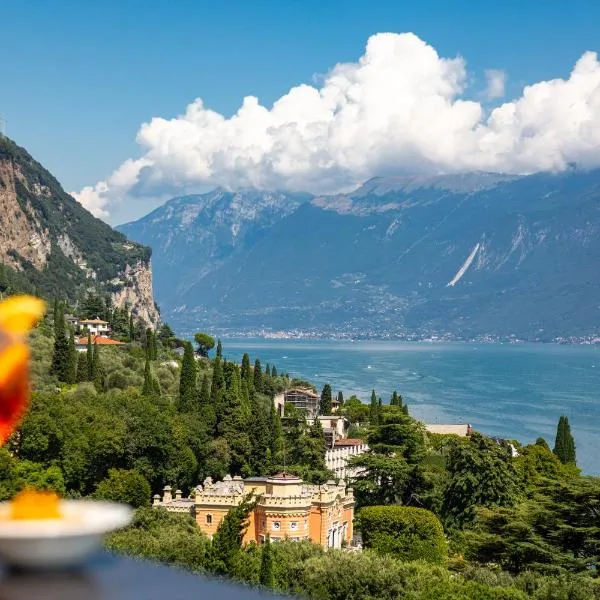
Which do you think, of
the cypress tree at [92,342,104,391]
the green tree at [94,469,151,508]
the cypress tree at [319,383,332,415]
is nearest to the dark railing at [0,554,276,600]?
the green tree at [94,469,151,508]

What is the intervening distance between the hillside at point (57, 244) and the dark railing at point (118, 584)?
109m

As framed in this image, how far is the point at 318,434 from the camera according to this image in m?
46.6

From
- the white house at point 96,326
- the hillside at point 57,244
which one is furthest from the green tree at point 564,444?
the hillside at point 57,244

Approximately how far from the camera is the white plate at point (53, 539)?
283 centimetres

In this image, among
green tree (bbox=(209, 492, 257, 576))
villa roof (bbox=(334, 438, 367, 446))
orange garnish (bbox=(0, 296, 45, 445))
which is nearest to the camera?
orange garnish (bbox=(0, 296, 45, 445))

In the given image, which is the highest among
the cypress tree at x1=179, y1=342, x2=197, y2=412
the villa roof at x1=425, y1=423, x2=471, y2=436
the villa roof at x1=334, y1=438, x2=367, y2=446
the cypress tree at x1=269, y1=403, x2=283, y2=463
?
the cypress tree at x1=179, y1=342, x2=197, y2=412

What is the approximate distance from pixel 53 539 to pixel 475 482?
3516 cm

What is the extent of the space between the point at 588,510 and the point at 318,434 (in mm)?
22015

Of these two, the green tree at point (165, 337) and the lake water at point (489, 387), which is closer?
the green tree at point (165, 337)

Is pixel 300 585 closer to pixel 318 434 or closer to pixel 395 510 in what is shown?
pixel 395 510

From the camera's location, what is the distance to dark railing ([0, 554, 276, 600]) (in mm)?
2807

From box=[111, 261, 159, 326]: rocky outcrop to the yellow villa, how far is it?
110114 millimetres

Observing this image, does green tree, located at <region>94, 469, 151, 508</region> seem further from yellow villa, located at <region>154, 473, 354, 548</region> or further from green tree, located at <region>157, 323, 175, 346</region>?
green tree, located at <region>157, 323, 175, 346</region>

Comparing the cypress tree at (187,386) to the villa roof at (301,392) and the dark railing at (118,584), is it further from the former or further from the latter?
the dark railing at (118,584)
